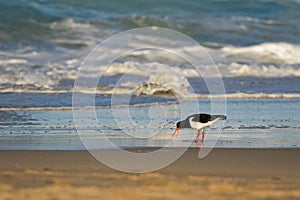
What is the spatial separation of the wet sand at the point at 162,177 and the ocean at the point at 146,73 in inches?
30.1

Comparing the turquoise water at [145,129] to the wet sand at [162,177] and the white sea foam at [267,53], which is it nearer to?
the wet sand at [162,177]

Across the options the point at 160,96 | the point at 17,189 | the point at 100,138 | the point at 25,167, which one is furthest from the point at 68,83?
the point at 17,189

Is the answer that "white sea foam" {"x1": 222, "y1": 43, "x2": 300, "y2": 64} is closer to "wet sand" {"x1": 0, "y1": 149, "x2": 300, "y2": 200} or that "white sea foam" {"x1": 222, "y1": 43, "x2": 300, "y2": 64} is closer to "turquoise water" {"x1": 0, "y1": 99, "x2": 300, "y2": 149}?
"turquoise water" {"x1": 0, "y1": 99, "x2": 300, "y2": 149}

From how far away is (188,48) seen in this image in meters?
20.9

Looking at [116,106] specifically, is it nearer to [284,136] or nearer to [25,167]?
[284,136]

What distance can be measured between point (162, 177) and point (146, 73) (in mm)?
10431

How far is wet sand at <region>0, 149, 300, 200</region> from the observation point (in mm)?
4613

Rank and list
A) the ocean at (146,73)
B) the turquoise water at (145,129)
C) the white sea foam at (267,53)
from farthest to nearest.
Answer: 1. the white sea foam at (267,53)
2. the ocean at (146,73)
3. the turquoise water at (145,129)

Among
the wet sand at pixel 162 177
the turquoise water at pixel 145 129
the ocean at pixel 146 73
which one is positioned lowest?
the wet sand at pixel 162 177

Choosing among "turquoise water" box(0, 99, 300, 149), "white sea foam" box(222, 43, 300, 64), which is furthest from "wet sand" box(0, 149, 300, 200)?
"white sea foam" box(222, 43, 300, 64)

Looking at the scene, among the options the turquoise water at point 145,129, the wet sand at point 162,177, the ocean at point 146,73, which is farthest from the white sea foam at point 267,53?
the wet sand at point 162,177

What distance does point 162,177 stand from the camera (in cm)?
542

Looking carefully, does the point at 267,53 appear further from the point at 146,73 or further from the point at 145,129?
the point at 145,129

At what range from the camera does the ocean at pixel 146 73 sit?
8531 millimetres
